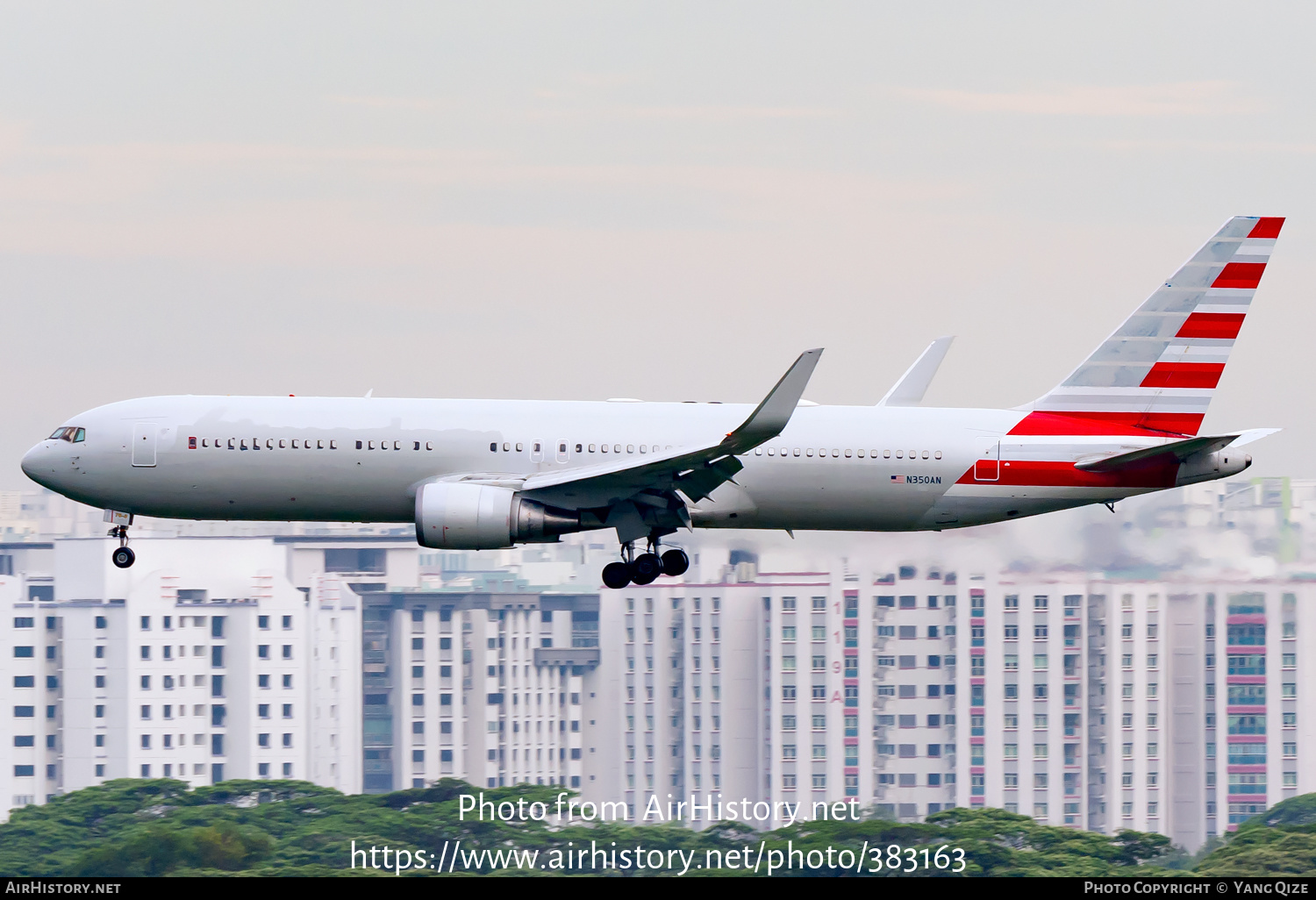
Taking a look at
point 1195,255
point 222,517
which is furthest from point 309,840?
point 1195,255

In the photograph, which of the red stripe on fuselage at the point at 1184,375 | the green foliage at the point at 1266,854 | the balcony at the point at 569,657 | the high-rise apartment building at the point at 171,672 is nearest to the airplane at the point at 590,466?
the red stripe on fuselage at the point at 1184,375

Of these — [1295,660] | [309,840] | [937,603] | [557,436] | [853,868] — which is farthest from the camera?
[937,603]

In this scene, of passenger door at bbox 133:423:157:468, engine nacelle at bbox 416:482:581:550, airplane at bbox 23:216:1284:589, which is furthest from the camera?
passenger door at bbox 133:423:157:468

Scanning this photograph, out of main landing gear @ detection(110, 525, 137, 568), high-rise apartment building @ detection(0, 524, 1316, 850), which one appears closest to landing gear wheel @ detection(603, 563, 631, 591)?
main landing gear @ detection(110, 525, 137, 568)

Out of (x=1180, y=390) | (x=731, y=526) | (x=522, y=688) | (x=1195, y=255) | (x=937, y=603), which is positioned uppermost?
(x=1195, y=255)

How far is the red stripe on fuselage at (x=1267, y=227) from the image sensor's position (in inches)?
1560

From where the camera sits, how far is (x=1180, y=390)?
1528 inches

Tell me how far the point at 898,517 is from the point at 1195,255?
9547 mm

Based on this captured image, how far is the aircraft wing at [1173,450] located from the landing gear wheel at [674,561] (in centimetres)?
876

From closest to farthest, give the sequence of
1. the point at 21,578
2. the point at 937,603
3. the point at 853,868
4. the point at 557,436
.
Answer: the point at 557,436 < the point at 853,868 < the point at 937,603 < the point at 21,578

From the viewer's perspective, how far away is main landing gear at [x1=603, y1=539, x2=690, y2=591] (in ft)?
123

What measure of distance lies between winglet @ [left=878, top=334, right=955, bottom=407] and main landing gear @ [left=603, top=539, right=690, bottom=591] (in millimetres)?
7125

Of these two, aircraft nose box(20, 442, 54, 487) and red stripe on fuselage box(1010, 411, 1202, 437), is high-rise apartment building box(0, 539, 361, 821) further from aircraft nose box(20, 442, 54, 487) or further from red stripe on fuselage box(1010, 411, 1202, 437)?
red stripe on fuselage box(1010, 411, 1202, 437)

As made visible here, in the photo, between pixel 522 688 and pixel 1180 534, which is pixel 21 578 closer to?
pixel 522 688
